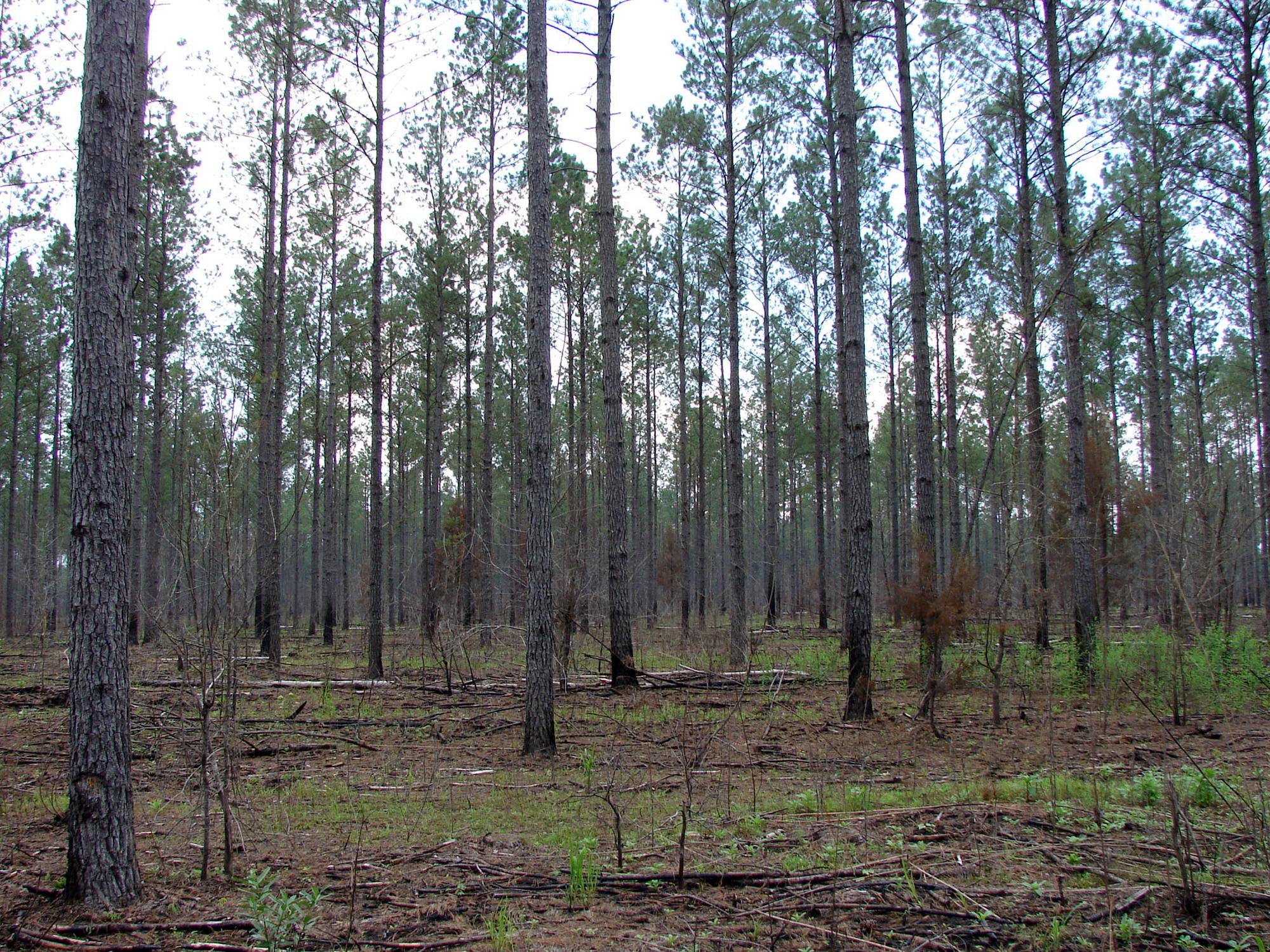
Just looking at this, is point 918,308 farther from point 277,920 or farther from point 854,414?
point 277,920

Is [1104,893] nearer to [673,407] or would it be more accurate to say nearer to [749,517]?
[673,407]

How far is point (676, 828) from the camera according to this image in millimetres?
Answer: 4293

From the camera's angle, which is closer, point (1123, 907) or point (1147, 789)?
point (1123, 907)

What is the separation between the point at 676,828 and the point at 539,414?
370 centimetres

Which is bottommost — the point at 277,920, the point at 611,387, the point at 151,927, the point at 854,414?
the point at 151,927

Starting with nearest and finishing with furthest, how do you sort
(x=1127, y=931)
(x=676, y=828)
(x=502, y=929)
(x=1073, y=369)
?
(x=1127, y=931), (x=502, y=929), (x=676, y=828), (x=1073, y=369)

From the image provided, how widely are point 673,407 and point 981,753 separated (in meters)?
25.1

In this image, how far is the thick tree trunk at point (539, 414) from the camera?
21.2 ft

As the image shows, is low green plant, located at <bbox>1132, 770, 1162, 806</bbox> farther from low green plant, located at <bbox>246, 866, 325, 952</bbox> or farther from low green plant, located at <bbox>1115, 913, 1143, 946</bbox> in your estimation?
low green plant, located at <bbox>246, 866, 325, 952</bbox>

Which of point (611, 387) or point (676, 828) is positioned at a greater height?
point (611, 387)

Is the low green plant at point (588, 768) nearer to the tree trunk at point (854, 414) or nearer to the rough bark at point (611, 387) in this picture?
the tree trunk at point (854, 414)

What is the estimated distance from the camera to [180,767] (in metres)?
6.04

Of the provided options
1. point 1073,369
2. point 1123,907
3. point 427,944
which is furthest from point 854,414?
point 427,944

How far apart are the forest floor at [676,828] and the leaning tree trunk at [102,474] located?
317 mm
